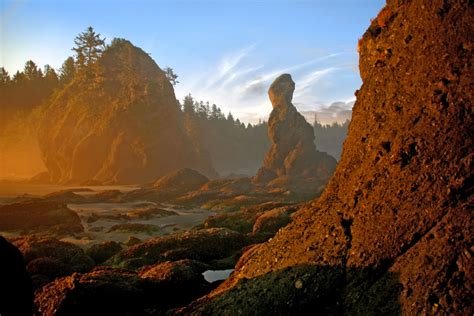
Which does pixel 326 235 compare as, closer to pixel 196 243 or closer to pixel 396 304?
pixel 396 304

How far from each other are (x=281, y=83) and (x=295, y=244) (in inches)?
3127

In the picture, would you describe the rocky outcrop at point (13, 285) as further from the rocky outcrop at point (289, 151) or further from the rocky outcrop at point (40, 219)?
the rocky outcrop at point (289, 151)

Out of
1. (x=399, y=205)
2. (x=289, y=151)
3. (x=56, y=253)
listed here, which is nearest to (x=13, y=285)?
(x=399, y=205)

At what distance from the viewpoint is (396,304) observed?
5.65 m

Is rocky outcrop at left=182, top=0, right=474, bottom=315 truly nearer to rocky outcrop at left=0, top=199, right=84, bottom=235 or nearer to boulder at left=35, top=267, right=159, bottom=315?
boulder at left=35, top=267, right=159, bottom=315

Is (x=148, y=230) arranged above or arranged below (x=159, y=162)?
below

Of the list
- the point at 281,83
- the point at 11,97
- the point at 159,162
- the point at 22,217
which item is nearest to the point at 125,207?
the point at 22,217

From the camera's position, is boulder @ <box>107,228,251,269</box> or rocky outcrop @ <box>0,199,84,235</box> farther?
rocky outcrop @ <box>0,199,84,235</box>

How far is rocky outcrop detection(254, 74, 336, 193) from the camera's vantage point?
6896 cm

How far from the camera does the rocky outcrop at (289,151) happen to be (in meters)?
69.0

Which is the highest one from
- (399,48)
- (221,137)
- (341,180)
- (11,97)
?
(11,97)

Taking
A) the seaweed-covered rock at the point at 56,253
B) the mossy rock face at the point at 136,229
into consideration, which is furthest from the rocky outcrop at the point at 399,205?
the mossy rock face at the point at 136,229

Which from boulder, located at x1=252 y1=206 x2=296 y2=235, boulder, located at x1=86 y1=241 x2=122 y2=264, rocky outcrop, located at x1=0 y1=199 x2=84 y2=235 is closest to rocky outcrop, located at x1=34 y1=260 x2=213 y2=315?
boulder, located at x1=86 y1=241 x2=122 y2=264

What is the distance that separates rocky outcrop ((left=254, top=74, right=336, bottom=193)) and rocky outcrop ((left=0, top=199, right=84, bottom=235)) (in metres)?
40.3
